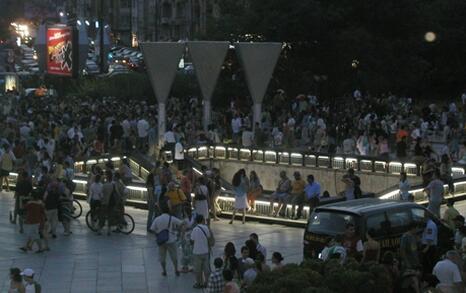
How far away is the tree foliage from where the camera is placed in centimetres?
5541

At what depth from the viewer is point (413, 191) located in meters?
29.1

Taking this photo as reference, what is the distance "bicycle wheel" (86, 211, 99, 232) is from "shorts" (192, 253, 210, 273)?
6289 mm

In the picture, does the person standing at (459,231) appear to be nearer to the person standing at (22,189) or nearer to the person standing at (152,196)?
the person standing at (152,196)

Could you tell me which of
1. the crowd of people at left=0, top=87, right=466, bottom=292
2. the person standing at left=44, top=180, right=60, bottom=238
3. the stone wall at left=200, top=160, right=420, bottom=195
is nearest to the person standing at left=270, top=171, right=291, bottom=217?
the crowd of people at left=0, top=87, right=466, bottom=292

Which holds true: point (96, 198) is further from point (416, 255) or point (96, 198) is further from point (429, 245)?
point (416, 255)

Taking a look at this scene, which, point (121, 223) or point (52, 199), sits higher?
point (52, 199)

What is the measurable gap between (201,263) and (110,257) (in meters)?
3.93

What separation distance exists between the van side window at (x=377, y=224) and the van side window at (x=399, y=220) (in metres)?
0.19

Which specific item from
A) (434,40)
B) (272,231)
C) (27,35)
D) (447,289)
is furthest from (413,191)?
(27,35)

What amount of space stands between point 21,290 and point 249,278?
343cm

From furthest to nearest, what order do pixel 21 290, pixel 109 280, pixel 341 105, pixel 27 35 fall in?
pixel 27 35
pixel 341 105
pixel 109 280
pixel 21 290

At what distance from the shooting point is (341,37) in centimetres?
5516

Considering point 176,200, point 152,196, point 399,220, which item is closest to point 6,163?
point 152,196

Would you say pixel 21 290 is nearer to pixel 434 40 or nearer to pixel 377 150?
pixel 377 150
